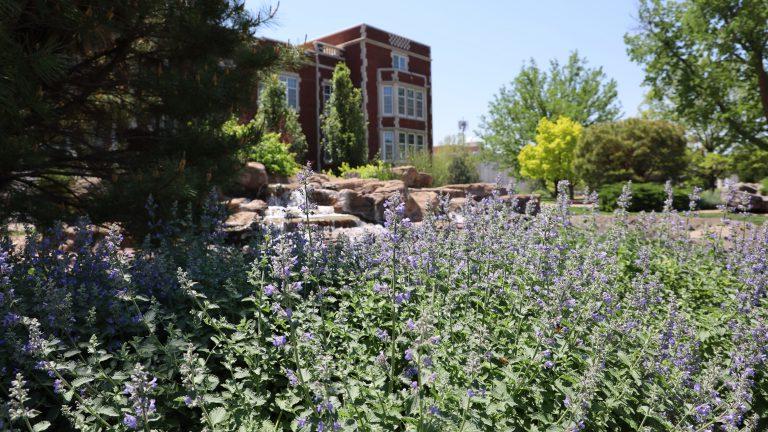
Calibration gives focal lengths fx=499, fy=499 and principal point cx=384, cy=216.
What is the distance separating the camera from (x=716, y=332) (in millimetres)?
3838

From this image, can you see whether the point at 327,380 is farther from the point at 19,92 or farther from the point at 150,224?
the point at 19,92

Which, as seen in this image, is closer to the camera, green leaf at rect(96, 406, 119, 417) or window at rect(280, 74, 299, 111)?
green leaf at rect(96, 406, 119, 417)

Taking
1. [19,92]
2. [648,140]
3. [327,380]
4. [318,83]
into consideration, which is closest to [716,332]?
[327,380]

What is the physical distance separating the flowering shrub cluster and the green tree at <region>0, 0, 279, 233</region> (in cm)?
100

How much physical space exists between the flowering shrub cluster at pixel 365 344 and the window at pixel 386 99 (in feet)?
102

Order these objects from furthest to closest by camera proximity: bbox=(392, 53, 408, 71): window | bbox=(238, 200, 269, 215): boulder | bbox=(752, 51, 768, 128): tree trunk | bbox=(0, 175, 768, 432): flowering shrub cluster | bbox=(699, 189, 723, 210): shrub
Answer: bbox=(392, 53, 408, 71): window
bbox=(752, 51, 768, 128): tree trunk
bbox=(699, 189, 723, 210): shrub
bbox=(238, 200, 269, 215): boulder
bbox=(0, 175, 768, 432): flowering shrub cluster

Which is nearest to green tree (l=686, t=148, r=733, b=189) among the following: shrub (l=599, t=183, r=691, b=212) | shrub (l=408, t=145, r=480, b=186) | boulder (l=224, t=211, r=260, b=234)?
shrub (l=599, t=183, r=691, b=212)

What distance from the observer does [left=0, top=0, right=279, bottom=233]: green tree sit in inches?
180

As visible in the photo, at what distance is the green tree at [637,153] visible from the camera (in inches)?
958

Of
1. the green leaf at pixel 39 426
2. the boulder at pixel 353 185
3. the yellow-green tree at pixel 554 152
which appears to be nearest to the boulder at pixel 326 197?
the boulder at pixel 353 185

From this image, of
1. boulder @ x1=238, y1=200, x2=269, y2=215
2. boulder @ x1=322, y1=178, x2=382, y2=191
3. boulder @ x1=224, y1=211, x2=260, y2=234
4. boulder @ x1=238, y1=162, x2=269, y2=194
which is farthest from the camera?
boulder @ x1=322, y1=178, x2=382, y2=191

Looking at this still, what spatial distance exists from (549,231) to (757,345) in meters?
1.62

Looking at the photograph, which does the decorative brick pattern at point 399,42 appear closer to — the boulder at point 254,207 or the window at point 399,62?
the window at point 399,62

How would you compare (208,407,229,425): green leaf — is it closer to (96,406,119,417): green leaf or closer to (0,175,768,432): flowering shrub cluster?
(0,175,768,432): flowering shrub cluster
